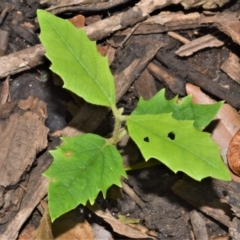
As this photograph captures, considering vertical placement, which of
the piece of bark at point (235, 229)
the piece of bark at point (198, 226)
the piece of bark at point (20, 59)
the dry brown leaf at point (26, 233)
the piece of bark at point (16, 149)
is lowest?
the piece of bark at point (198, 226)

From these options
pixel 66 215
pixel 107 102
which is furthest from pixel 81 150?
pixel 66 215

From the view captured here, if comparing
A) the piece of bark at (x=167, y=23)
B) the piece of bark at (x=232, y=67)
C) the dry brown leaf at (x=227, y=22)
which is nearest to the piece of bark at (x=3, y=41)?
the piece of bark at (x=167, y=23)

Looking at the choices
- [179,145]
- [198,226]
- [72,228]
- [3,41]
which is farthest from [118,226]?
[3,41]

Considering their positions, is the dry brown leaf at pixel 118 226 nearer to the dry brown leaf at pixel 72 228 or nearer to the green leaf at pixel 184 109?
the dry brown leaf at pixel 72 228

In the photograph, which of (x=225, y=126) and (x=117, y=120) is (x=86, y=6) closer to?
(x=117, y=120)

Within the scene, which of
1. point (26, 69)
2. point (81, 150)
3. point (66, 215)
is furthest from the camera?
point (26, 69)

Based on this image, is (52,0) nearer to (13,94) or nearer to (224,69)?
(13,94)

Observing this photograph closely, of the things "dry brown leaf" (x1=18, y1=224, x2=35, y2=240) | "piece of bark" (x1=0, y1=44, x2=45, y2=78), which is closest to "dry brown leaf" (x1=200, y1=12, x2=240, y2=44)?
"piece of bark" (x1=0, y1=44, x2=45, y2=78)
